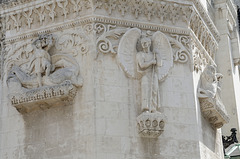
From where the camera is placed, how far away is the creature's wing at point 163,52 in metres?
13.0

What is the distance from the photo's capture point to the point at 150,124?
1221 centimetres

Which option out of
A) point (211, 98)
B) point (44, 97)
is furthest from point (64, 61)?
point (211, 98)

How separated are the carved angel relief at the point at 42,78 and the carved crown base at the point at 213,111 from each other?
11.1 feet

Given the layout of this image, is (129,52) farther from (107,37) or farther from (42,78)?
(42,78)

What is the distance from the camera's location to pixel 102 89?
491 inches

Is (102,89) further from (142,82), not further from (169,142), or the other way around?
(169,142)

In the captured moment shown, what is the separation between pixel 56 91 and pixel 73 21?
2.00 metres

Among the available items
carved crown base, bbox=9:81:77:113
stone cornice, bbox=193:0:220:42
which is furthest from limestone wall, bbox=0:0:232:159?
stone cornice, bbox=193:0:220:42

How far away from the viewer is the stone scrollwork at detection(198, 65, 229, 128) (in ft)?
44.4

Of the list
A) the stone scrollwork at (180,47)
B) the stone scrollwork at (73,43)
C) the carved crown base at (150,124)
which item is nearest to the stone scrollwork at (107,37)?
the stone scrollwork at (73,43)

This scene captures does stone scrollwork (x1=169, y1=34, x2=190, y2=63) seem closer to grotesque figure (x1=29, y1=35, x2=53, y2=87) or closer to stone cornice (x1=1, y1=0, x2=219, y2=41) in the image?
stone cornice (x1=1, y1=0, x2=219, y2=41)

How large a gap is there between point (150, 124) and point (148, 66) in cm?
152

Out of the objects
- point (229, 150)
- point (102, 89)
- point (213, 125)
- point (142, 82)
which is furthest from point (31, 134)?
point (229, 150)

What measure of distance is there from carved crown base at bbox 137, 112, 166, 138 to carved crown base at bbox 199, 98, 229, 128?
170cm
